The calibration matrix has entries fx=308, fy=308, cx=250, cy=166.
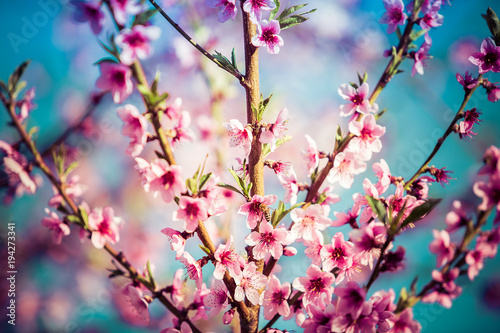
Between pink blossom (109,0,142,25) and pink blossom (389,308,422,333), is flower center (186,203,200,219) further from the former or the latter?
pink blossom (389,308,422,333)

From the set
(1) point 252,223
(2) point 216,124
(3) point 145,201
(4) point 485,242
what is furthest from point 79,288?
(4) point 485,242

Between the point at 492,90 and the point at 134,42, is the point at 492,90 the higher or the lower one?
the higher one

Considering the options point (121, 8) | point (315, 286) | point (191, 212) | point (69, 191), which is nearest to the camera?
point (121, 8)

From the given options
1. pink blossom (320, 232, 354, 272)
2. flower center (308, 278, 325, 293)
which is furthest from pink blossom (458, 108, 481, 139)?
flower center (308, 278, 325, 293)

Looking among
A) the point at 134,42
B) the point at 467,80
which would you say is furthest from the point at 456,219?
the point at 134,42

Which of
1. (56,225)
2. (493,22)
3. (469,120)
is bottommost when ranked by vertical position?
(56,225)

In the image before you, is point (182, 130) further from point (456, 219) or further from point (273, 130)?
point (456, 219)

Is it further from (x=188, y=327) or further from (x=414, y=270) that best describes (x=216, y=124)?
(x=414, y=270)

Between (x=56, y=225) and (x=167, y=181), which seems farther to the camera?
(x=56, y=225)
